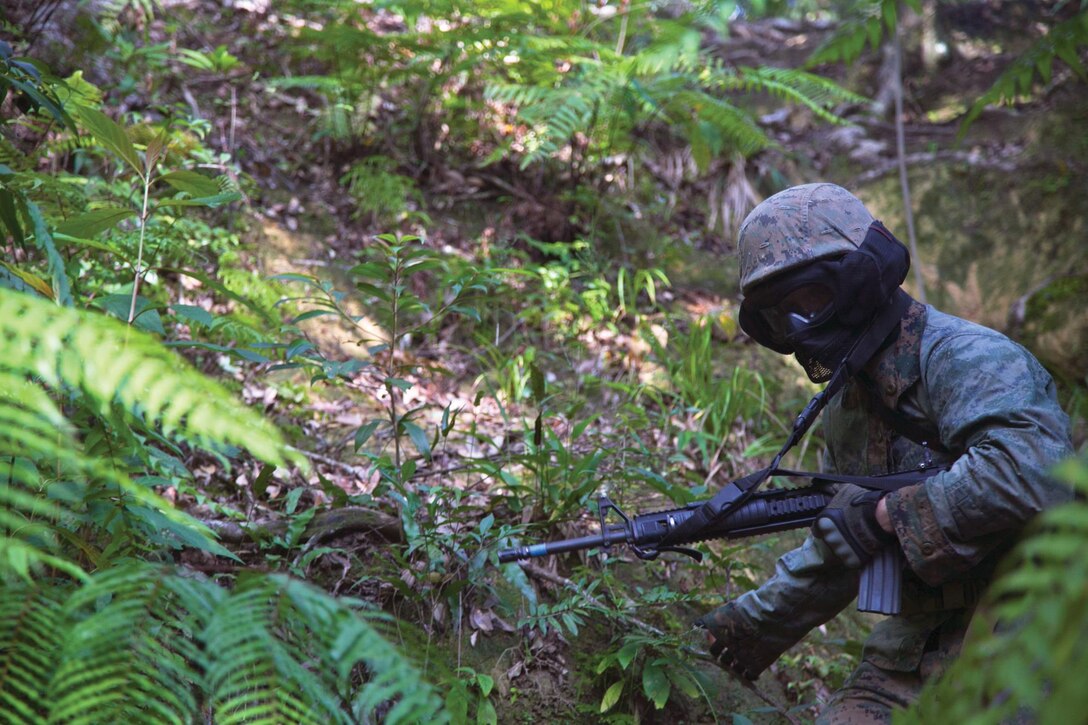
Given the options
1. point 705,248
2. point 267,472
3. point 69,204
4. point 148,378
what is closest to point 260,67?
point 69,204

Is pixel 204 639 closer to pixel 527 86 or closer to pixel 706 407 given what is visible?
pixel 706 407

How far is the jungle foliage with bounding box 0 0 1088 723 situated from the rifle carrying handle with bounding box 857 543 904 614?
30cm

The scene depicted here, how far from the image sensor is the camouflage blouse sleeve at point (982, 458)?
7.56ft

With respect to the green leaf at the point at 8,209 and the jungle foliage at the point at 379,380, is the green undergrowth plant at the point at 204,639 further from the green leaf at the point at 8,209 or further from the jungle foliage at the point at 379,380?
the green leaf at the point at 8,209

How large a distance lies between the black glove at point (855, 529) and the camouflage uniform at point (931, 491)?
0.28 feet

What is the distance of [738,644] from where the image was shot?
10.8ft

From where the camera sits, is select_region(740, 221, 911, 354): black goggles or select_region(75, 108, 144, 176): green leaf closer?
select_region(75, 108, 144, 176): green leaf

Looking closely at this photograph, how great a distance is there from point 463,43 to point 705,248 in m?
2.74

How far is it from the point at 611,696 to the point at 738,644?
0.60m

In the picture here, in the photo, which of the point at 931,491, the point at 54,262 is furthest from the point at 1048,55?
the point at 54,262

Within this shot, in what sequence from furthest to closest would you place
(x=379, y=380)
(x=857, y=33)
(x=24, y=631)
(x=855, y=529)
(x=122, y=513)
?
(x=857, y=33), (x=379, y=380), (x=855, y=529), (x=122, y=513), (x=24, y=631)

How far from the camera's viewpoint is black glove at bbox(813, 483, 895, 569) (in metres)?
2.58

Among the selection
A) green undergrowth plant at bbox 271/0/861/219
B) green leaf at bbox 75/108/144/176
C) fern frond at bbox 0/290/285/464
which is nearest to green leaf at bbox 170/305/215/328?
green leaf at bbox 75/108/144/176

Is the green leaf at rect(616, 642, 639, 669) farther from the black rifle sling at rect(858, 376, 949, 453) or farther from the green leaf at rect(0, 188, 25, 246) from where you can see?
the green leaf at rect(0, 188, 25, 246)
